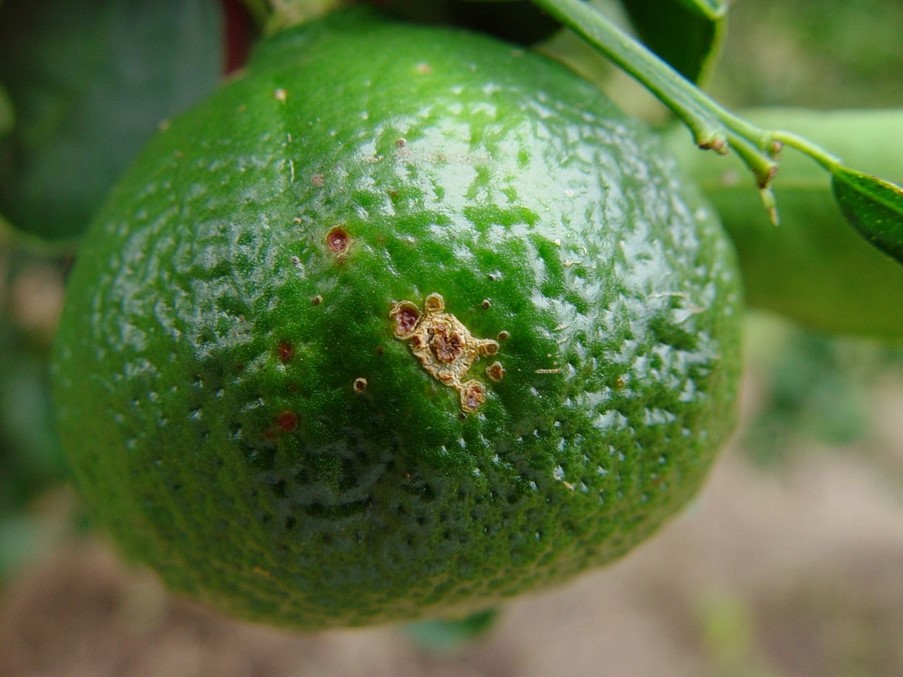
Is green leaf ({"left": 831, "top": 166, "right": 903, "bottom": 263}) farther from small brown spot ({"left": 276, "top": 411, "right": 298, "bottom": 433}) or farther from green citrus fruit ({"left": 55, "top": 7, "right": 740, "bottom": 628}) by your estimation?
small brown spot ({"left": 276, "top": 411, "right": 298, "bottom": 433})

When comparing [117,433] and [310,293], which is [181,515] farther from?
[310,293]

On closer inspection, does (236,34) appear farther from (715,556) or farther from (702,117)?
(715,556)

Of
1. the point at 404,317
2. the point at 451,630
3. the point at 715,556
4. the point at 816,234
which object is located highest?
the point at 404,317

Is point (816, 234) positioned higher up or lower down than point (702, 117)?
lower down

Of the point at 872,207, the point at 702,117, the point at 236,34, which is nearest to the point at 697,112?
the point at 702,117

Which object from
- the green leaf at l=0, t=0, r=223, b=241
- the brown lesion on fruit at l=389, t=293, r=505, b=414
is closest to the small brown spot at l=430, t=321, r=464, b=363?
the brown lesion on fruit at l=389, t=293, r=505, b=414

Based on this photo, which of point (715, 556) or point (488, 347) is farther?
point (715, 556)

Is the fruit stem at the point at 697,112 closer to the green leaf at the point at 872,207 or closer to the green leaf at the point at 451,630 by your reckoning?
the green leaf at the point at 872,207

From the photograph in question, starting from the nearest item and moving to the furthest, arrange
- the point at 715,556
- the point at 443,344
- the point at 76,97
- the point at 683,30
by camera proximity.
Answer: the point at 443,344 < the point at 683,30 < the point at 76,97 < the point at 715,556
